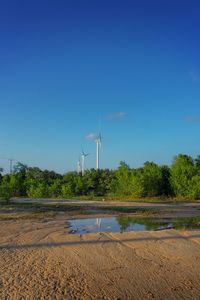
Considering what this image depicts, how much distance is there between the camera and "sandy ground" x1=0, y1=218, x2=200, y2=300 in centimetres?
742

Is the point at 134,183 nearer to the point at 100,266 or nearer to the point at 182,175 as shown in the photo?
the point at 182,175

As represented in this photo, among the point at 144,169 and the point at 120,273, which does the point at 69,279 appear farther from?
the point at 144,169

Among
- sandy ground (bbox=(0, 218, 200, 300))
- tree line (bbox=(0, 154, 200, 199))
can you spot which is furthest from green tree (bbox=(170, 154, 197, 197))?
sandy ground (bbox=(0, 218, 200, 300))

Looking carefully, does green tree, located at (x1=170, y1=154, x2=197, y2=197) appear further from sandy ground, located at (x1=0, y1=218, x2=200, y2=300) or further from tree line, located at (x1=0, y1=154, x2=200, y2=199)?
sandy ground, located at (x1=0, y1=218, x2=200, y2=300)

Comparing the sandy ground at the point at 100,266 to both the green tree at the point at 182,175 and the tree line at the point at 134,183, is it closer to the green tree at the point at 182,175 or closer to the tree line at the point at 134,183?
the tree line at the point at 134,183

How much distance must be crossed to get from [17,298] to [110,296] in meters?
1.57

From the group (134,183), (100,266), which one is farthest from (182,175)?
(100,266)

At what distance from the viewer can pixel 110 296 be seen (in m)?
7.18

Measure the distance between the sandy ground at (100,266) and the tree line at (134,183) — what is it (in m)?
25.5

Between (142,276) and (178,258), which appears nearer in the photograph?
(142,276)

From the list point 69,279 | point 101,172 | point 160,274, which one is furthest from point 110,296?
point 101,172

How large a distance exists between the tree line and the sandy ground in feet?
83.8

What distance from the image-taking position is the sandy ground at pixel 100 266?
7.42m

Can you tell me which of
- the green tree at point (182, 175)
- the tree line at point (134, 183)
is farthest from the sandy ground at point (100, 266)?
the green tree at point (182, 175)
